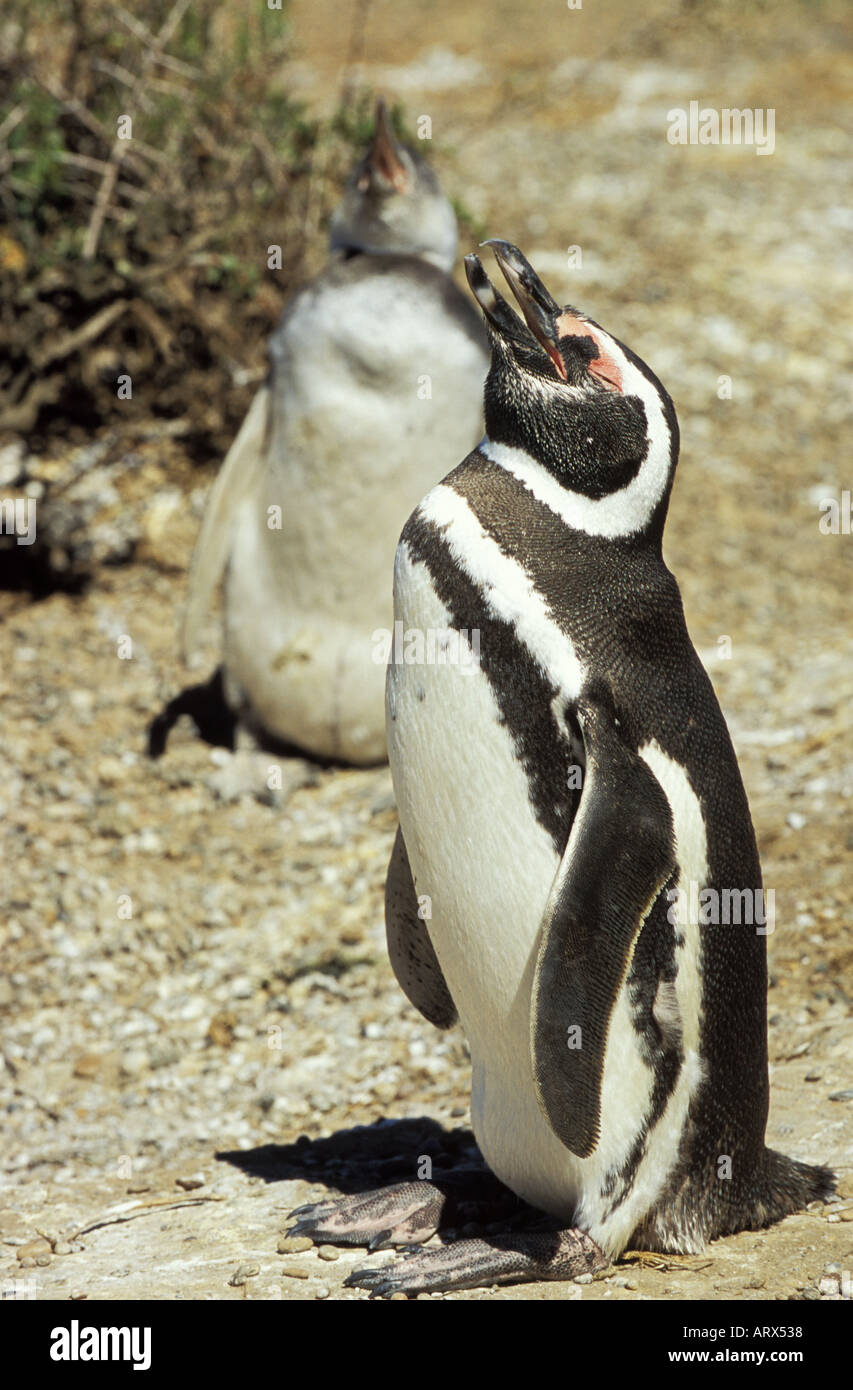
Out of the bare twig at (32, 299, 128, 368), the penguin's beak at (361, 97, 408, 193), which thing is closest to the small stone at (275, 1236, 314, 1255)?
the penguin's beak at (361, 97, 408, 193)

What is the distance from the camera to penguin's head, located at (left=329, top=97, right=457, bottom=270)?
182 inches

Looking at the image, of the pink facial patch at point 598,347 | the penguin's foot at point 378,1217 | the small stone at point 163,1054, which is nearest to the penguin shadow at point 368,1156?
the penguin's foot at point 378,1217

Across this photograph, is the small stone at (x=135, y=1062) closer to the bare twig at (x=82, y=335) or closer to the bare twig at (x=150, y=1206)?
the bare twig at (x=150, y=1206)

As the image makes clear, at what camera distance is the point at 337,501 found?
174 inches

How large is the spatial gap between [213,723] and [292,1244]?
2837mm

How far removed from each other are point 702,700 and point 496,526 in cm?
43

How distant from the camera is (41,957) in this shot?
155 inches
